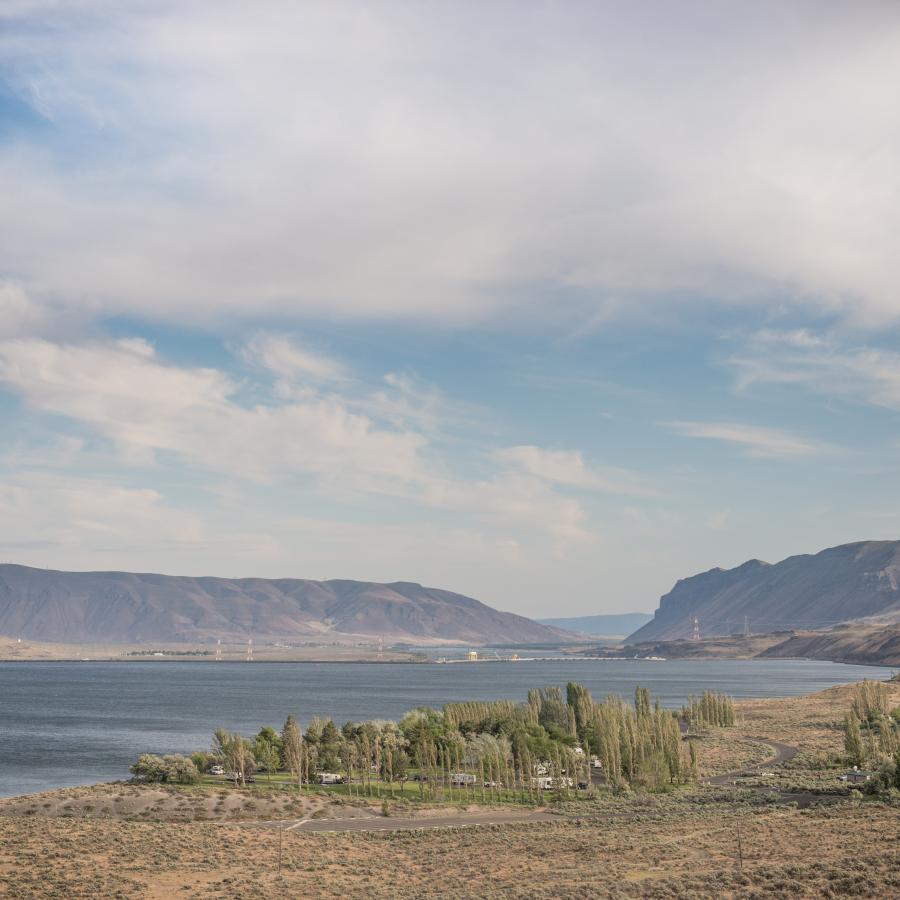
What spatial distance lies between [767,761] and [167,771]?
65.1m

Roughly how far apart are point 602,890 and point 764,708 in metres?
156

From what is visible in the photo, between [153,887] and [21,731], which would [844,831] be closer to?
[153,887]

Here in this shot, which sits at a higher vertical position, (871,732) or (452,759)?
(452,759)

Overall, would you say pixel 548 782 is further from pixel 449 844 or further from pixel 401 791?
pixel 449 844

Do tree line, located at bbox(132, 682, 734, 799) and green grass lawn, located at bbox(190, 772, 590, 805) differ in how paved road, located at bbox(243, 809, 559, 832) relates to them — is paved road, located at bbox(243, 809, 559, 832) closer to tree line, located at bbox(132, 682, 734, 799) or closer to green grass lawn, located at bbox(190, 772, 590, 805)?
green grass lawn, located at bbox(190, 772, 590, 805)

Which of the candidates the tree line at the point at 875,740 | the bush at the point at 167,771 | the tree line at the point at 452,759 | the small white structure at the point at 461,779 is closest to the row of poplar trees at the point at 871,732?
the tree line at the point at 875,740

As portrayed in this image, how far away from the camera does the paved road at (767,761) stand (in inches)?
4095

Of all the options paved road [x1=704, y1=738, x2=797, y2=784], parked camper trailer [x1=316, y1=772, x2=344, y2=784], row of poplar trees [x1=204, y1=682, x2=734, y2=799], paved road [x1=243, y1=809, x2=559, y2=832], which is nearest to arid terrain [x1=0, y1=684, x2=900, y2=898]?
paved road [x1=243, y1=809, x2=559, y2=832]

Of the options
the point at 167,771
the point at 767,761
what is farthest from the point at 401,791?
the point at 767,761

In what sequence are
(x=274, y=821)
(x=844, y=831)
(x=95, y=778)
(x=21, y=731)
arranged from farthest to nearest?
(x=21, y=731) < (x=95, y=778) < (x=274, y=821) < (x=844, y=831)

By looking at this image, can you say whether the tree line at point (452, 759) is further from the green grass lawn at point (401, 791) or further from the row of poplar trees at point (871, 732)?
the row of poplar trees at point (871, 732)

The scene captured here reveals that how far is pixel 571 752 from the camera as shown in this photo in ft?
350

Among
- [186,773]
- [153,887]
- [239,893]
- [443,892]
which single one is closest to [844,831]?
[443,892]

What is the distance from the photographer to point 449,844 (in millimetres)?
71562
